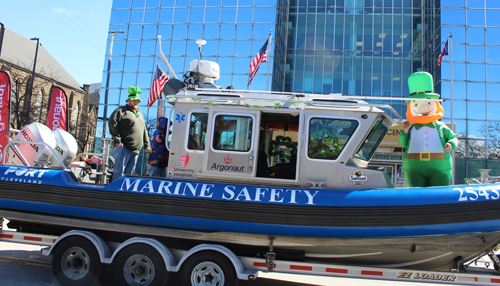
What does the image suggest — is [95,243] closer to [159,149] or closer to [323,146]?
[159,149]

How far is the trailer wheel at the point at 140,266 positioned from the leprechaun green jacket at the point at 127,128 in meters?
2.00

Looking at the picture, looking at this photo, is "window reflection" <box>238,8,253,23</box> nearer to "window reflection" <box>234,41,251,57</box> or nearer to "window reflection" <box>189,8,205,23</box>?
"window reflection" <box>234,41,251,57</box>

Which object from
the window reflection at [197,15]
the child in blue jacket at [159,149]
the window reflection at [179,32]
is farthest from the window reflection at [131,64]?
the child in blue jacket at [159,149]

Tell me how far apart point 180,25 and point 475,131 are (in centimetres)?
2122

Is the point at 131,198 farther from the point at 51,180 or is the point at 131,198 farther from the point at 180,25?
the point at 180,25

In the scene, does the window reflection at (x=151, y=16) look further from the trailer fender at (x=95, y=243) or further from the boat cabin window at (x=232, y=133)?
the trailer fender at (x=95, y=243)

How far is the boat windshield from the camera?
4.75 m

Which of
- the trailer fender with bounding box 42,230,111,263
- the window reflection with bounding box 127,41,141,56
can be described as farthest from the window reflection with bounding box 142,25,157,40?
the trailer fender with bounding box 42,230,111,263

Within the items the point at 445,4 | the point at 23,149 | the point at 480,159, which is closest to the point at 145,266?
the point at 23,149

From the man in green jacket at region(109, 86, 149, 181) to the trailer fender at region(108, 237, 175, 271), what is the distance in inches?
59.9

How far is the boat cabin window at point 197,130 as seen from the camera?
4.90 meters

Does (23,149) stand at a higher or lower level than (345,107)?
lower

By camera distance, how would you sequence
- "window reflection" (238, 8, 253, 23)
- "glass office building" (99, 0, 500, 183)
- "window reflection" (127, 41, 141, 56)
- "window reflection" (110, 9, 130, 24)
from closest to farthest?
"glass office building" (99, 0, 500, 183), "window reflection" (238, 8, 253, 23), "window reflection" (127, 41, 141, 56), "window reflection" (110, 9, 130, 24)

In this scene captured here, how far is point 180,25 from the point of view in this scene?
2552 cm
